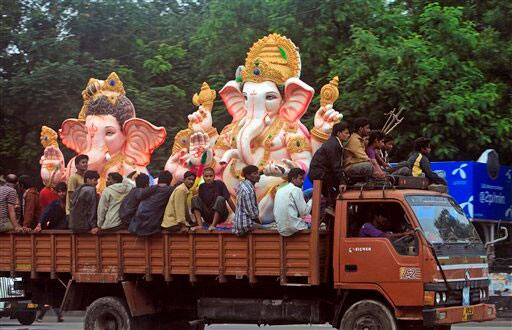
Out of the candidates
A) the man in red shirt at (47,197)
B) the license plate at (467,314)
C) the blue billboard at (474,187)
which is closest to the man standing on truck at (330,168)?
the license plate at (467,314)

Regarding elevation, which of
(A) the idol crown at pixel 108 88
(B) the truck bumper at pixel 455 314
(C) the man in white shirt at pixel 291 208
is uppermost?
(A) the idol crown at pixel 108 88

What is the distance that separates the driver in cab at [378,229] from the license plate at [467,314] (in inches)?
40.2

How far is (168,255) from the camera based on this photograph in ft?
40.9

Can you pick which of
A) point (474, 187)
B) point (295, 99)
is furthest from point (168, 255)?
point (474, 187)

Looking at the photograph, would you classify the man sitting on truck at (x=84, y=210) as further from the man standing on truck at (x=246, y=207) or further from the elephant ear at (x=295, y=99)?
the elephant ear at (x=295, y=99)

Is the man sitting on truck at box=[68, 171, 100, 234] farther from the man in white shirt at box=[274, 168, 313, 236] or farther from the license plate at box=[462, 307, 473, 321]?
the license plate at box=[462, 307, 473, 321]

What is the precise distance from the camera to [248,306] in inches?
478

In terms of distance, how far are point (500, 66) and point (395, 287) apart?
1121 centimetres

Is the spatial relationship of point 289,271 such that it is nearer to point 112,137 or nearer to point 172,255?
point 172,255

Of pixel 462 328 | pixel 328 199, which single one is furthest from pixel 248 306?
pixel 462 328

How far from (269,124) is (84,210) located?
15.2ft

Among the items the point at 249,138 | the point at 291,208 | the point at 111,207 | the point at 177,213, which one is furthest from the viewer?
the point at 249,138

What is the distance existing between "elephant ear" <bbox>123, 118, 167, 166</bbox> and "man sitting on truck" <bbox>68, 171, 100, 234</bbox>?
522 centimetres

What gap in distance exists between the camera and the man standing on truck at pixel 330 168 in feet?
38.0
